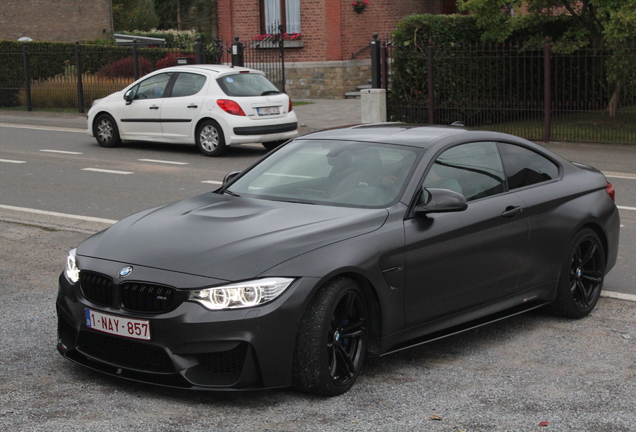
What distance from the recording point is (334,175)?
20.4 ft

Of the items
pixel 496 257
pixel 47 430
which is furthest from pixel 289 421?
pixel 496 257

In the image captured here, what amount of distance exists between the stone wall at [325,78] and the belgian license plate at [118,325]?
24653mm

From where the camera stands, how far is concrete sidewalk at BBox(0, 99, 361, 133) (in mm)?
22280

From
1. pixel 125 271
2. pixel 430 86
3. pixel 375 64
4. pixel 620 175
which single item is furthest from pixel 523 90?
pixel 125 271

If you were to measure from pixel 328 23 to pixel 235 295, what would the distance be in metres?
25.1

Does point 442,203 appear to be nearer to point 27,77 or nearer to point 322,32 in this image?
point 27,77

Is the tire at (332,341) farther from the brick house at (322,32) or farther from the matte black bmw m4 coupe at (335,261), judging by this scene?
the brick house at (322,32)

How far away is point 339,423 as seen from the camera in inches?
187

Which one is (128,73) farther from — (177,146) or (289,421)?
(289,421)

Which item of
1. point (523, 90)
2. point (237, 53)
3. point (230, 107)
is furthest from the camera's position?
point (237, 53)

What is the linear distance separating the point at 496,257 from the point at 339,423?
1.96 metres

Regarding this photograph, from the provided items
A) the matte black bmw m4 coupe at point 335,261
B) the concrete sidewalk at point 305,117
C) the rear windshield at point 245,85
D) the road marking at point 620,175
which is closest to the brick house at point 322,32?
the concrete sidewalk at point 305,117

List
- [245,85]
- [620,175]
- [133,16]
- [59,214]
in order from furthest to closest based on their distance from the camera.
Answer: [133,16], [245,85], [620,175], [59,214]

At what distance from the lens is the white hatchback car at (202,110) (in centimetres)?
1673
